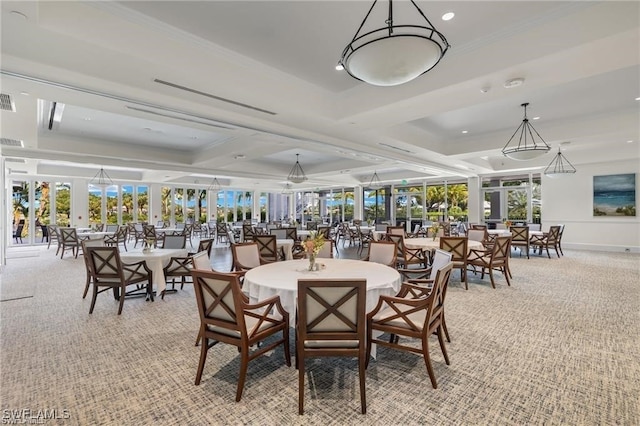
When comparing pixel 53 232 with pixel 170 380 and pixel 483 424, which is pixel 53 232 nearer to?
pixel 170 380

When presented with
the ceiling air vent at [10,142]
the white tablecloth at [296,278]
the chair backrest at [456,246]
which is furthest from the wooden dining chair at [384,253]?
the ceiling air vent at [10,142]

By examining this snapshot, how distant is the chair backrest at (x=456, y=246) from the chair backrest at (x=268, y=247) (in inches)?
122

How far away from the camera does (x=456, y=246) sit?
5551mm

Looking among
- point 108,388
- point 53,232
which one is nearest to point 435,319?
point 108,388

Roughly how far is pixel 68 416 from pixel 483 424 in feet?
9.29

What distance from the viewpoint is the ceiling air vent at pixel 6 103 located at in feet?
12.8

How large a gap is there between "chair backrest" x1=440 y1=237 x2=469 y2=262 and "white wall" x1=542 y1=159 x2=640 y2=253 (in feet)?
26.5

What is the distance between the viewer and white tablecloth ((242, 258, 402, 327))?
8.77ft

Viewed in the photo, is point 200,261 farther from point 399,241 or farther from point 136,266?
point 399,241

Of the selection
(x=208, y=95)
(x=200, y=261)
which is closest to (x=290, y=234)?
(x=208, y=95)

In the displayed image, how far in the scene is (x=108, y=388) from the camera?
2457 mm

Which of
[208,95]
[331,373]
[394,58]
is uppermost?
[208,95]

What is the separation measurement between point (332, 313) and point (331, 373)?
0.80 m

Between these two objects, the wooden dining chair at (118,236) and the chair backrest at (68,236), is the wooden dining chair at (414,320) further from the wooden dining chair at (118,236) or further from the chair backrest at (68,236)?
the chair backrest at (68,236)
